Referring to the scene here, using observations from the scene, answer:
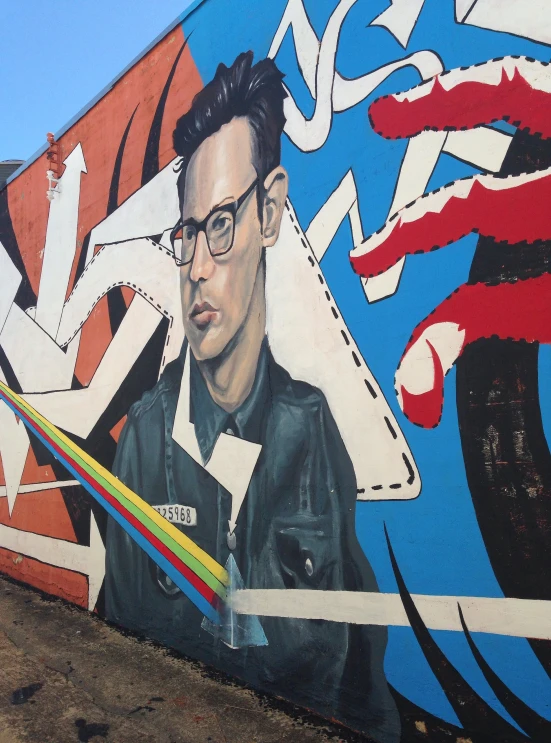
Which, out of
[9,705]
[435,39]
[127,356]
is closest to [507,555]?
[435,39]

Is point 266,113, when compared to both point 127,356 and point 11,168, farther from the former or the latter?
point 11,168

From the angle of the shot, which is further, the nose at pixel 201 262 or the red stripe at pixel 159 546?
the nose at pixel 201 262

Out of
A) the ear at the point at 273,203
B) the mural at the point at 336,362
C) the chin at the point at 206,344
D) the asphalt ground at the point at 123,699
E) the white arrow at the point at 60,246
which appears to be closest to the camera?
the mural at the point at 336,362

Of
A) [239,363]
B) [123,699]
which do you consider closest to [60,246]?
[239,363]

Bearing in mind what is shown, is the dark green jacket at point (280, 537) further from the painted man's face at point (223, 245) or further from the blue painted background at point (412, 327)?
the painted man's face at point (223, 245)

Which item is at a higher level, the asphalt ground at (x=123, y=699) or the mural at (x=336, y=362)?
the mural at (x=336, y=362)

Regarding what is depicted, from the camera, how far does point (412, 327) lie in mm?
3766

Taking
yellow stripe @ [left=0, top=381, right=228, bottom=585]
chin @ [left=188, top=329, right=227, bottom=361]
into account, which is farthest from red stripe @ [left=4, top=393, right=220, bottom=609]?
chin @ [left=188, top=329, right=227, bottom=361]

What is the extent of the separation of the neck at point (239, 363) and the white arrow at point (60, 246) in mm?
3628

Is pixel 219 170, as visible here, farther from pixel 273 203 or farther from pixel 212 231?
pixel 273 203

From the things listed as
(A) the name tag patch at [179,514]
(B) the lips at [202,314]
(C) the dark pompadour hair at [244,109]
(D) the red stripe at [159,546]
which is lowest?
(D) the red stripe at [159,546]

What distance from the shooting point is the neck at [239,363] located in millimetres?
4938

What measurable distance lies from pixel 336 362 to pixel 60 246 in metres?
5.45

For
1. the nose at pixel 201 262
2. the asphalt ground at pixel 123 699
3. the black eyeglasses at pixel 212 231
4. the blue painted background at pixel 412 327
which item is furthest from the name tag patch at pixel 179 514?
the black eyeglasses at pixel 212 231
